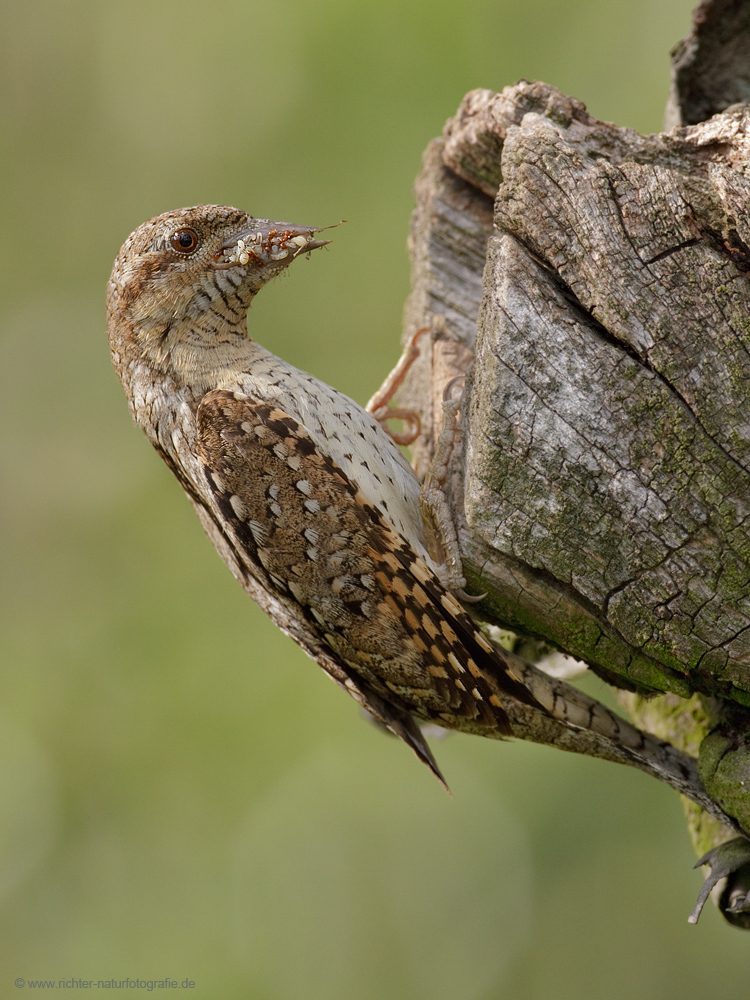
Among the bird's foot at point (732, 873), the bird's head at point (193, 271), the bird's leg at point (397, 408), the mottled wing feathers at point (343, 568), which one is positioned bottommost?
the bird's foot at point (732, 873)

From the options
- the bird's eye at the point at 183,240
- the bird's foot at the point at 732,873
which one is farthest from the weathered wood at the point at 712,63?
the bird's foot at the point at 732,873

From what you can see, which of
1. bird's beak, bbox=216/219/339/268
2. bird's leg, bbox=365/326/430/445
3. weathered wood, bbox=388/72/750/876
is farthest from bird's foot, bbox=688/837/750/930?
bird's beak, bbox=216/219/339/268

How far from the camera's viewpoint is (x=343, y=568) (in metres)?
2.48

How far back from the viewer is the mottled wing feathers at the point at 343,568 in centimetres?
240

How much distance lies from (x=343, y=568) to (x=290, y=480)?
0.34 metres

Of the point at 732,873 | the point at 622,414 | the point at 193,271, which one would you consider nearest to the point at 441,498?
the point at 622,414

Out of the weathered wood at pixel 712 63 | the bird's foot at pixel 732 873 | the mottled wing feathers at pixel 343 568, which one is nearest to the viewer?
the bird's foot at pixel 732 873

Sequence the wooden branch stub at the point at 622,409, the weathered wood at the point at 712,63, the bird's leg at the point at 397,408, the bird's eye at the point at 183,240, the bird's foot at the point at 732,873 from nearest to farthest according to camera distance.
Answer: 1. the wooden branch stub at the point at 622,409
2. the bird's foot at the point at 732,873
3. the bird's eye at the point at 183,240
4. the weathered wood at the point at 712,63
5. the bird's leg at the point at 397,408

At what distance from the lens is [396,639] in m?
2.45

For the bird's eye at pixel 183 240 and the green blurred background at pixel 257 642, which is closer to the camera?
the bird's eye at pixel 183 240

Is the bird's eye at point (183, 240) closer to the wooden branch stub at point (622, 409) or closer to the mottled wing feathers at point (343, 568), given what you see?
the mottled wing feathers at point (343, 568)

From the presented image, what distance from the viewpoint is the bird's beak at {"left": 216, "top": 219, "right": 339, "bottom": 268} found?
110 inches

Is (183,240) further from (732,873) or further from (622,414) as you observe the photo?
(732,873)

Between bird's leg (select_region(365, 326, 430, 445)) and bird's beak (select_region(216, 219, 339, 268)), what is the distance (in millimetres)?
694
